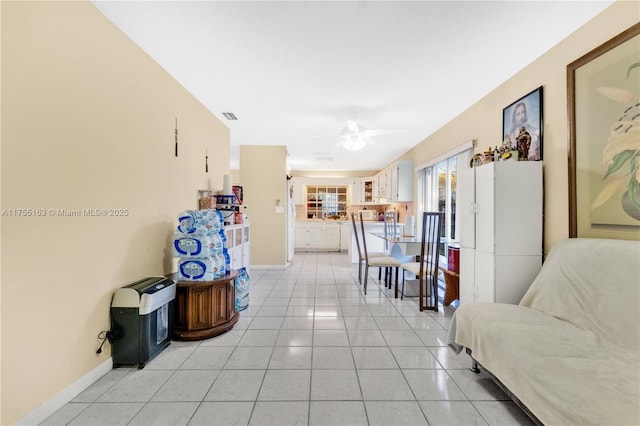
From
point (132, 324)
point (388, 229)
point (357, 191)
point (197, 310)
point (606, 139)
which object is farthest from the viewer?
point (357, 191)

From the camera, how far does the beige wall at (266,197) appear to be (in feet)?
17.5

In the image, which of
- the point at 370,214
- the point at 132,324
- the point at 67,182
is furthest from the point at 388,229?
the point at 67,182

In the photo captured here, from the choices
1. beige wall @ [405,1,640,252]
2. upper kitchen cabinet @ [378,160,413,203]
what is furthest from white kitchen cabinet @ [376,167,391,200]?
beige wall @ [405,1,640,252]

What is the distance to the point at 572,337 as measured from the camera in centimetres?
149

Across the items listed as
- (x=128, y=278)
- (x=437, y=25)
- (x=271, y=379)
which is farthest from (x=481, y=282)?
(x=128, y=278)

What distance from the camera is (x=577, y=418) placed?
41.6 inches

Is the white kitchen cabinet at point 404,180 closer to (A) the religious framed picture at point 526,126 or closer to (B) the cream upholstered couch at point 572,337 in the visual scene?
(A) the religious framed picture at point 526,126

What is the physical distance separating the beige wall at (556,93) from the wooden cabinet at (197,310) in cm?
294

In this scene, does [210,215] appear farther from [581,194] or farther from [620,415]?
[581,194]

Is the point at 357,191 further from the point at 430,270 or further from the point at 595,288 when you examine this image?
the point at 595,288

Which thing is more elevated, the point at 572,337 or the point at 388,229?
the point at 388,229

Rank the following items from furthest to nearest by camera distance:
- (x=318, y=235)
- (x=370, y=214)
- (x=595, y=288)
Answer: (x=370, y=214) → (x=318, y=235) → (x=595, y=288)

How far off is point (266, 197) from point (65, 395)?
13.4ft

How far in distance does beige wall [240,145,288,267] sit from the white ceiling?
5.68ft
